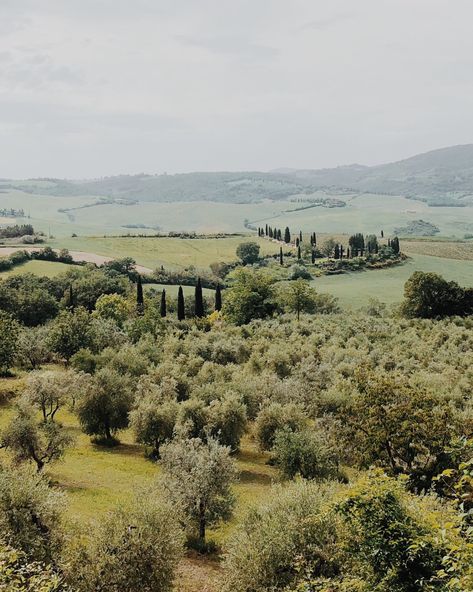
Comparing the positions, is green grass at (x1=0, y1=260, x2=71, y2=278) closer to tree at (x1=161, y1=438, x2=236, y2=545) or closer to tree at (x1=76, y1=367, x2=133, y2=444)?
tree at (x1=76, y1=367, x2=133, y2=444)

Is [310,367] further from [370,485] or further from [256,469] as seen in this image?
[370,485]

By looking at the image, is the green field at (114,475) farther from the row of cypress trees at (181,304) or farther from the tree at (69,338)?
the row of cypress trees at (181,304)

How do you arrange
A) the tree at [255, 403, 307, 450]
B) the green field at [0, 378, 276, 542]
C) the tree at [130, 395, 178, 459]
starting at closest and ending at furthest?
1. the green field at [0, 378, 276, 542]
2. the tree at [255, 403, 307, 450]
3. the tree at [130, 395, 178, 459]

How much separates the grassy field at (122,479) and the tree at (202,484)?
1632 mm

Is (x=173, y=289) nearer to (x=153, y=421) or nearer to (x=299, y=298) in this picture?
(x=299, y=298)

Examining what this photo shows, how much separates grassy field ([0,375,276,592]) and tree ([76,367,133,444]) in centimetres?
201

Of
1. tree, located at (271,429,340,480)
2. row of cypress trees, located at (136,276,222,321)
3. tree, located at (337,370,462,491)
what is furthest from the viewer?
row of cypress trees, located at (136,276,222,321)

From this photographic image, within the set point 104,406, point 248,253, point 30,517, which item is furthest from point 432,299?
point 30,517

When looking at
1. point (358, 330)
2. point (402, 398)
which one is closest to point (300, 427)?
point (402, 398)

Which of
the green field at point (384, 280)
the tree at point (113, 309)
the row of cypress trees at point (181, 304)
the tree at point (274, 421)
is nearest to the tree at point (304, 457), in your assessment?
the tree at point (274, 421)

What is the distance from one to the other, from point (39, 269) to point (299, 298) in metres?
81.8

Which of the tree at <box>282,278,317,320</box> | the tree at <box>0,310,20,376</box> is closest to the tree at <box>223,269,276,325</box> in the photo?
the tree at <box>282,278,317,320</box>

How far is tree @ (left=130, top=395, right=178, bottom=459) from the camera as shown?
49938 millimetres

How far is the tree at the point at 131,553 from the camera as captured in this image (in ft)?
79.5
